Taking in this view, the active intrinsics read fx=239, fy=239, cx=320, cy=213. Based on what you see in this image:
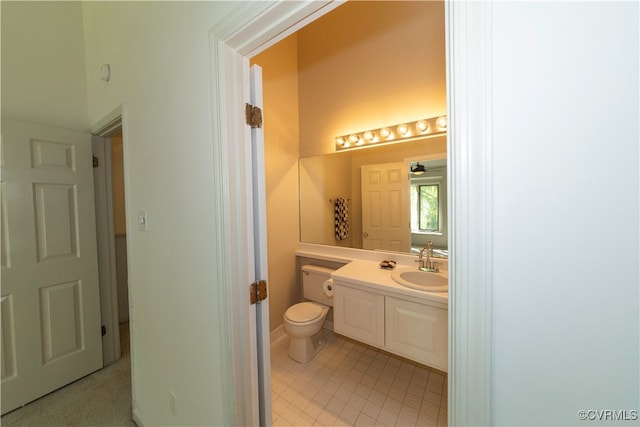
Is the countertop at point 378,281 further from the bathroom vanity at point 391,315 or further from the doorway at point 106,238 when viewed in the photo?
the doorway at point 106,238

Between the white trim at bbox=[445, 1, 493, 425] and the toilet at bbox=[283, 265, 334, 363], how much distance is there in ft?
5.37

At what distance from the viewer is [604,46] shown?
14.9 inches

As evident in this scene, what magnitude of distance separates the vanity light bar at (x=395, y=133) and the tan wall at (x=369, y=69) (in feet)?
0.20

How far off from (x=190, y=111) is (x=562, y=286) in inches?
51.3

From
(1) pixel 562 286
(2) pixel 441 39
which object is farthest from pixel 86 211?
(2) pixel 441 39

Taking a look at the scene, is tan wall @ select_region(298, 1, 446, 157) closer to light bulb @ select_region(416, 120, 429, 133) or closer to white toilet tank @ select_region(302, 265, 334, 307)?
light bulb @ select_region(416, 120, 429, 133)

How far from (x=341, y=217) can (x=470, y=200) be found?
2.01m

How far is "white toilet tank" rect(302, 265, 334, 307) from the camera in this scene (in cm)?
238

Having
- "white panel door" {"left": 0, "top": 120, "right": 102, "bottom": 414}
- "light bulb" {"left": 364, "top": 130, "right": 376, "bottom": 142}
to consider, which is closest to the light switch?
"white panel door" {"left": 0, "top": 120, "right": 102, "bottom": 414}

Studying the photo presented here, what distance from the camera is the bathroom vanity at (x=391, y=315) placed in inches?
55.6

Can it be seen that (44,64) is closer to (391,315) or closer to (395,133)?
(395,133)

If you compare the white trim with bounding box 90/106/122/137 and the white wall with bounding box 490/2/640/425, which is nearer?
the white wall with bounding box 490/2/640/425

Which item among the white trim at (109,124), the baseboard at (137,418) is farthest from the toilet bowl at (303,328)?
the white trim at (109,124)

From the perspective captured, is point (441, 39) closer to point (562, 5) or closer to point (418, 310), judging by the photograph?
point (562, 5)
